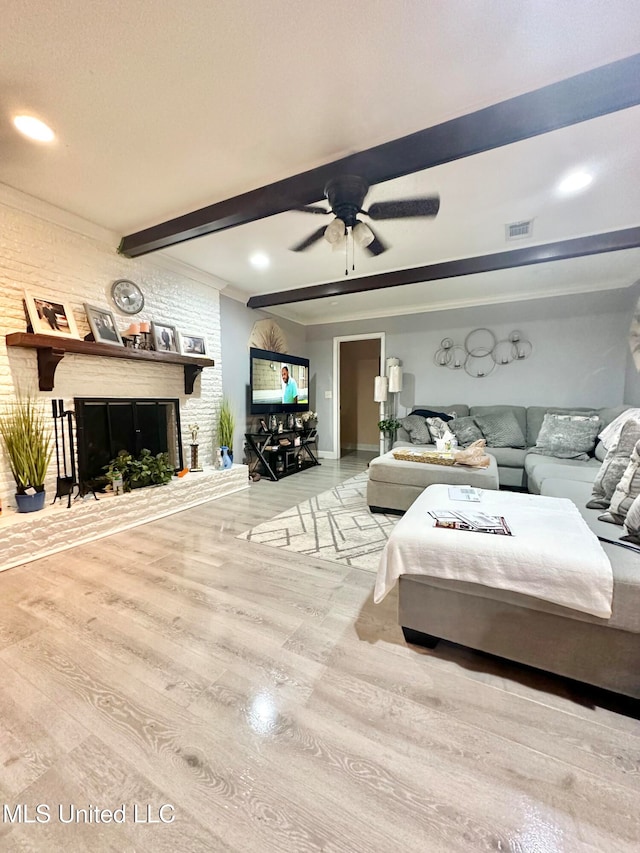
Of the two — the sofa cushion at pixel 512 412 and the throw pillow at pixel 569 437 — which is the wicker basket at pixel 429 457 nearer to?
the throw pillow at pixel 569 437

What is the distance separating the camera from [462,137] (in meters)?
1.71

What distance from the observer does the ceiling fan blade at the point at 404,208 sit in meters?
2.41

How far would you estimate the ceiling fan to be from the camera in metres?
2.03

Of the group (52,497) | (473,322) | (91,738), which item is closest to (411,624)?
(91,738)

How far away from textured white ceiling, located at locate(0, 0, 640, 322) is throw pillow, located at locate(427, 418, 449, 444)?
2491 mm

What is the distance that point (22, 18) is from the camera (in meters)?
1.29

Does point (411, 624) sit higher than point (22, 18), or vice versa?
point (22, 18)

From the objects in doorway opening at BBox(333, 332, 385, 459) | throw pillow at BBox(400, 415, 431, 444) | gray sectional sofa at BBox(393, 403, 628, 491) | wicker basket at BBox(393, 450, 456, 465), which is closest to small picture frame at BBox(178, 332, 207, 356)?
wicker basket at BBox(393, 450, 456, 465)

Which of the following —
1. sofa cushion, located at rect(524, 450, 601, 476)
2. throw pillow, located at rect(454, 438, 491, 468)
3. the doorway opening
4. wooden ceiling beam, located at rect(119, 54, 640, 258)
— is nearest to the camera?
wooden ceiling beam, located at rect(119, 54, 640, 258)

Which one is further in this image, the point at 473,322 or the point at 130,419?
the point at 473,322

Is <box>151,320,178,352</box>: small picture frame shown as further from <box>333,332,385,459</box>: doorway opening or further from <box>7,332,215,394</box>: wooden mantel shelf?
<box>333,332,385,459</box>: doorway opening

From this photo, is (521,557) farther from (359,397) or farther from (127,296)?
(359,397)

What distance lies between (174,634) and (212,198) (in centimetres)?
278

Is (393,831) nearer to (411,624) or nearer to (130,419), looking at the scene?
(411,624)
